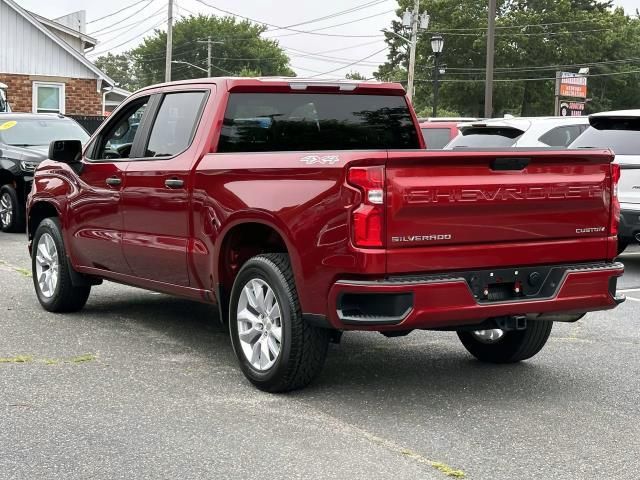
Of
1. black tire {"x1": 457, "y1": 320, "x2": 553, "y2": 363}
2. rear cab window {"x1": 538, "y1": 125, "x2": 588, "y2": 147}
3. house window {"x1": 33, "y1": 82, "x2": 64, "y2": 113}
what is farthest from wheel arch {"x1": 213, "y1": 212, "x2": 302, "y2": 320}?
house window {"x1": 33, "y1": 82, "x2": 64, "y2": 113}

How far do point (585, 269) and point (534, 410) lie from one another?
33.5 inches

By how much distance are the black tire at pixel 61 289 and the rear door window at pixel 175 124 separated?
4.96ft

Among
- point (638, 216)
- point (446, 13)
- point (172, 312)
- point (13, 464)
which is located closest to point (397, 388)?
point (13, 464)

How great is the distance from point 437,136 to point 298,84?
9.28 meters

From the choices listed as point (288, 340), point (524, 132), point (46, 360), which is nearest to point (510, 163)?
point (288, 340)

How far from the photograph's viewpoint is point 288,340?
561 centimetres

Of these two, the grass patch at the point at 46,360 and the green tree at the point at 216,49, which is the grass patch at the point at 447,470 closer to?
the grass patch at the point at 46,360

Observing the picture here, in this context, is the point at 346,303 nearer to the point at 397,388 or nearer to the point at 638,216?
the point at 397,388

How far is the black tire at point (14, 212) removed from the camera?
49.9ft

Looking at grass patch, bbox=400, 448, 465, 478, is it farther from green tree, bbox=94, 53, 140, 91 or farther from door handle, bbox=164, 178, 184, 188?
green tree, bbox=94, 53, 140, 91

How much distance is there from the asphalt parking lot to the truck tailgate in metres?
0.84

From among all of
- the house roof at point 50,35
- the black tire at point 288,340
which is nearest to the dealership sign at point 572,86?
the house roof at point 50,35

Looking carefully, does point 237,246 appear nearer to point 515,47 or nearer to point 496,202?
point 496,202

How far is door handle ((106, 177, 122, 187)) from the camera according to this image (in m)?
7.30
